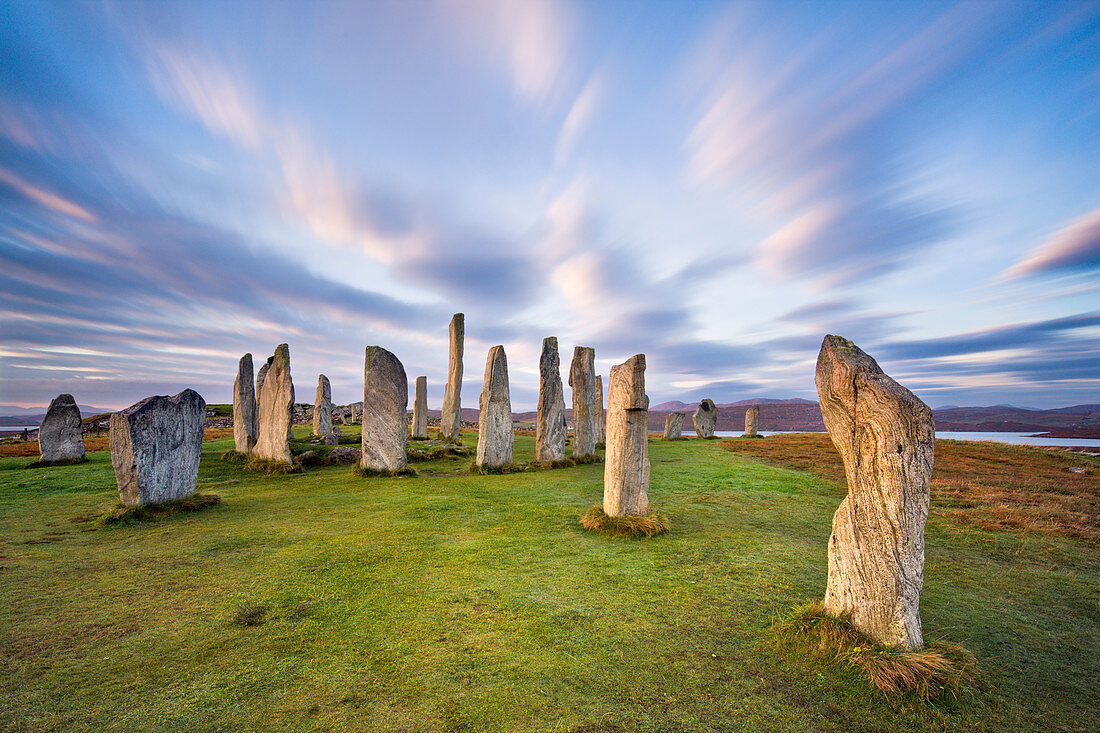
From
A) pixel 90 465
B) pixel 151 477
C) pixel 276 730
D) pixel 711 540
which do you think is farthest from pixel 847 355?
pixel 90 465

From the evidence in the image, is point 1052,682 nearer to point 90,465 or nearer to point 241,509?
point 241,509

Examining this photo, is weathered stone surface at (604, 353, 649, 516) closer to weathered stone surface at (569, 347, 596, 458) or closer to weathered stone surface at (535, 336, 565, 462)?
weathered stone surface at (535, 336, 565, 462)

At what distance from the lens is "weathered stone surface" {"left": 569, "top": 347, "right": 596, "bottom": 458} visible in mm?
15031

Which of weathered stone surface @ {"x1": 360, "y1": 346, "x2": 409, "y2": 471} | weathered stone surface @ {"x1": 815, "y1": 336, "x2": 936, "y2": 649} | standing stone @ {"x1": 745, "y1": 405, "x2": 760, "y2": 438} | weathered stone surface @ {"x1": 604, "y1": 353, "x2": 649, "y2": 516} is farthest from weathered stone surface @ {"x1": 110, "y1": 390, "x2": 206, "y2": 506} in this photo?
standing stone @ {"x1": 745, "y1": 405, "x2": 760, "y2": 438}

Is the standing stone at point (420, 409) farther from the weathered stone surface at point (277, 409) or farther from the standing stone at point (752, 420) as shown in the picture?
the standing stone at point (752, 420)

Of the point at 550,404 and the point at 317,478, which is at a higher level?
the point at 550,404

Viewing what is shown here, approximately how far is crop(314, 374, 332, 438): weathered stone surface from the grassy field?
13.2 m

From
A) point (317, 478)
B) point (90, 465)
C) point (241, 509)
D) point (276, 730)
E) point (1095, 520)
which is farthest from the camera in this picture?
point (90, 465)

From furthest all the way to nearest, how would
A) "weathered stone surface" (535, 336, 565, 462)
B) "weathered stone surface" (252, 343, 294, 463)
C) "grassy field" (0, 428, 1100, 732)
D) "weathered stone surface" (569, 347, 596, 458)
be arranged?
"weathered stone surface" (569, 347, 596, 458) < "weathered stone surface" (535, 336, 565, 462) < "weathered stone surface" (252, 343, 294, 463) < "grassy field" (0, 428, 1100, 732)

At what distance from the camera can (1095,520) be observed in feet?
24.9

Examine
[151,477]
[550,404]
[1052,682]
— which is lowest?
[1052,682]

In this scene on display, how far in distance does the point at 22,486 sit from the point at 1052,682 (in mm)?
17111

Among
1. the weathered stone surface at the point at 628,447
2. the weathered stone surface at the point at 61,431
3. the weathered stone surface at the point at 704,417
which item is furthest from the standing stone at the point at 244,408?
the weathered stone surface at the point at 704,417

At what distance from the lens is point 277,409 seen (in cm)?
1276
